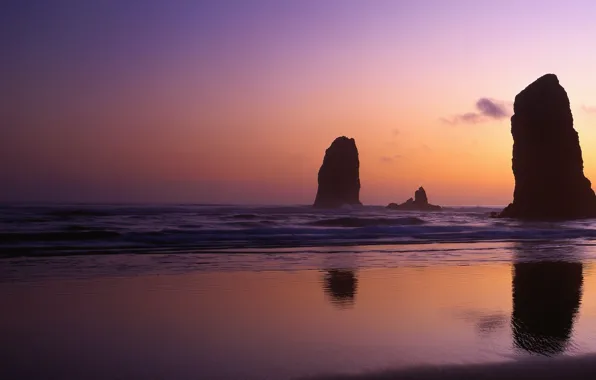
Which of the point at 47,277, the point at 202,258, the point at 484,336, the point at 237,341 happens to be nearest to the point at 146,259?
the point at 202,258

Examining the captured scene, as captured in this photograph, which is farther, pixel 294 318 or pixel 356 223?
pixel 356 223

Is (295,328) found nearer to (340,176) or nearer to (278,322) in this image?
(278,322)

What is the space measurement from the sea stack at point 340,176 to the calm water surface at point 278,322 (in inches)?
4124

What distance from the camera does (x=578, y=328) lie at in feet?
23.4

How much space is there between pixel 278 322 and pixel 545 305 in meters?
4.87

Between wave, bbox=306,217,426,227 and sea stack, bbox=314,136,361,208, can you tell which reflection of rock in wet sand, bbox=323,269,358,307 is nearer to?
wave, bbox=306,217,426,227

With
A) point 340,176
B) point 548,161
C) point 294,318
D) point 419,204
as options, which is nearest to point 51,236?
point 294,318

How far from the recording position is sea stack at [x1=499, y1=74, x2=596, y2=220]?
61.1 m

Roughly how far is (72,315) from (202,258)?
9.00 meters

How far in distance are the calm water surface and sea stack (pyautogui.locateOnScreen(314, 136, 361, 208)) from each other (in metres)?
105

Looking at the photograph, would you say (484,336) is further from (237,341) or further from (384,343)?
(237,341)

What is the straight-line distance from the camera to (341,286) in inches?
422

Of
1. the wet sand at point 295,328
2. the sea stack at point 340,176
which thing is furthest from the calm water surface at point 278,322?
the sea stack at point 340,176

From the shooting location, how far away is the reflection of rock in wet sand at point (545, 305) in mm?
6448
